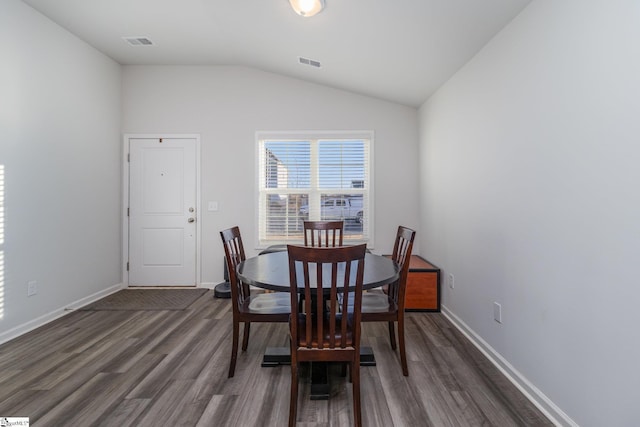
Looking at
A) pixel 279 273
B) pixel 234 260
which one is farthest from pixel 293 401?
pixel 234 260

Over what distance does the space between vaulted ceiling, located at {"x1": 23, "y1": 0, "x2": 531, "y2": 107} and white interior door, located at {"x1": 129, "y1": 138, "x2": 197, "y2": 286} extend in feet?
3.97

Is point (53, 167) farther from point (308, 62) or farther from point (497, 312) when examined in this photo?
point (497, 312)

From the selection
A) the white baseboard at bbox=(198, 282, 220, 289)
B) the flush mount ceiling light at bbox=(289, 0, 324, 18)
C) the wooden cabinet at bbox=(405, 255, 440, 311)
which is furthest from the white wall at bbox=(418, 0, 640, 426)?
the white baseboard at bbox=(198, 282, 220, 289)

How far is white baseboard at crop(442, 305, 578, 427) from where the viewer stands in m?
1.50

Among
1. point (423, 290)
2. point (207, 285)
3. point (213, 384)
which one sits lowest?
point (213, 384)

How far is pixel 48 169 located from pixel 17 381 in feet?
6.37

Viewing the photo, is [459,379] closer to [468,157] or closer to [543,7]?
[468,157]

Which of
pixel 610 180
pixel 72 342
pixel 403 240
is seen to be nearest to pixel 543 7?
pixel 610 180

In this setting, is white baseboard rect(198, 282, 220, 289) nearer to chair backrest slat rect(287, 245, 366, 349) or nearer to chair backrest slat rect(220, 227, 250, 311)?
chair backrest slat rect(220, 227, 250, 311)

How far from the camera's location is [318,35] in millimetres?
2705

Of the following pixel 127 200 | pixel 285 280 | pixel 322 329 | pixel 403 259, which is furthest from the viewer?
pixel 127 200

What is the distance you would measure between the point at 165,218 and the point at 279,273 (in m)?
2.86

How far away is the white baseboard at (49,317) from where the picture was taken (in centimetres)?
246

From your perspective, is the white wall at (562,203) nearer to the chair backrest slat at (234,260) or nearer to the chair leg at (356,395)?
the chair leg at (356,395)
